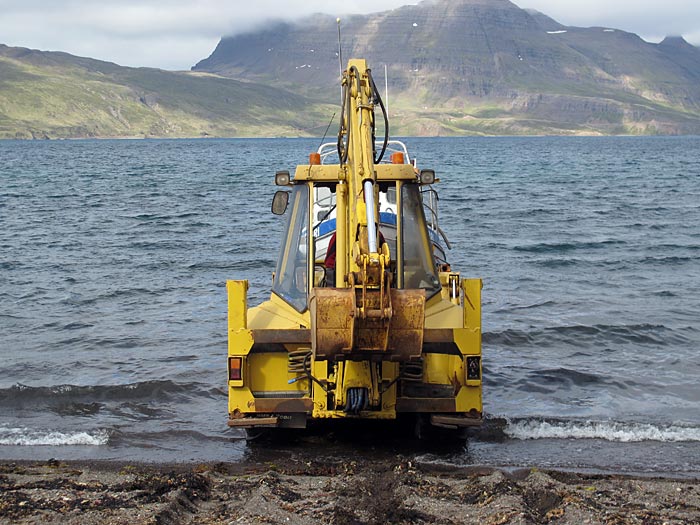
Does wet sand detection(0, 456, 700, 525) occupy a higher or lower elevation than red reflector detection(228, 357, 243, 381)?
lower

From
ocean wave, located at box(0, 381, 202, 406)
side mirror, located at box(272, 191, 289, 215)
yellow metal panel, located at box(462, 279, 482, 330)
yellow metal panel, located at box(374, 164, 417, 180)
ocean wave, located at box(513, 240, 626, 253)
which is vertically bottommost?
ocean wave, located at box(0, 381, 202, 406)

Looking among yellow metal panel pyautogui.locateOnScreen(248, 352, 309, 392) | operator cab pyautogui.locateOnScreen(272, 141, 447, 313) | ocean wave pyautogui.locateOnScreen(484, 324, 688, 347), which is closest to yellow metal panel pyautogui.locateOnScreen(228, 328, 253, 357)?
yellow metal panel pyautogui.locateOnScreen(248, 352, 309, 392)

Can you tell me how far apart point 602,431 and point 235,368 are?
15.9ft

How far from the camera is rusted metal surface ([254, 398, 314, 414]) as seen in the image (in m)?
9.61

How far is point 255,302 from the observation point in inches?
749

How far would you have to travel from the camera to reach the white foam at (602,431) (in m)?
11.3

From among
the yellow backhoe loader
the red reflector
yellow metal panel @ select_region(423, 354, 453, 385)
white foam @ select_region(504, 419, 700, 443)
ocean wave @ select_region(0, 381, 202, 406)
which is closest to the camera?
the yellow backhoe loader

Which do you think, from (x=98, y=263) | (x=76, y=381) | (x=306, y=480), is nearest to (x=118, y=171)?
(x=98, y=263)

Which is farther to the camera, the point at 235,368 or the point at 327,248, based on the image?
the point at 327,248

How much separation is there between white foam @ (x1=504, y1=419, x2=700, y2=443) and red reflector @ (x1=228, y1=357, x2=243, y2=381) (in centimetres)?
376

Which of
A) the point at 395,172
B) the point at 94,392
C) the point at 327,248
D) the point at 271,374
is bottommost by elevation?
the point at 94,392

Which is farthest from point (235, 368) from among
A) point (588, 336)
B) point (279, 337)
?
point (588, 336)

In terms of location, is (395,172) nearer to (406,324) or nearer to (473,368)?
(473,368)

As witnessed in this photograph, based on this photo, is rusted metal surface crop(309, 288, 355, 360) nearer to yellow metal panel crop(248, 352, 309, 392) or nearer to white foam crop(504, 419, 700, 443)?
yellow metal panel crop(248, 352, 309, 392)
